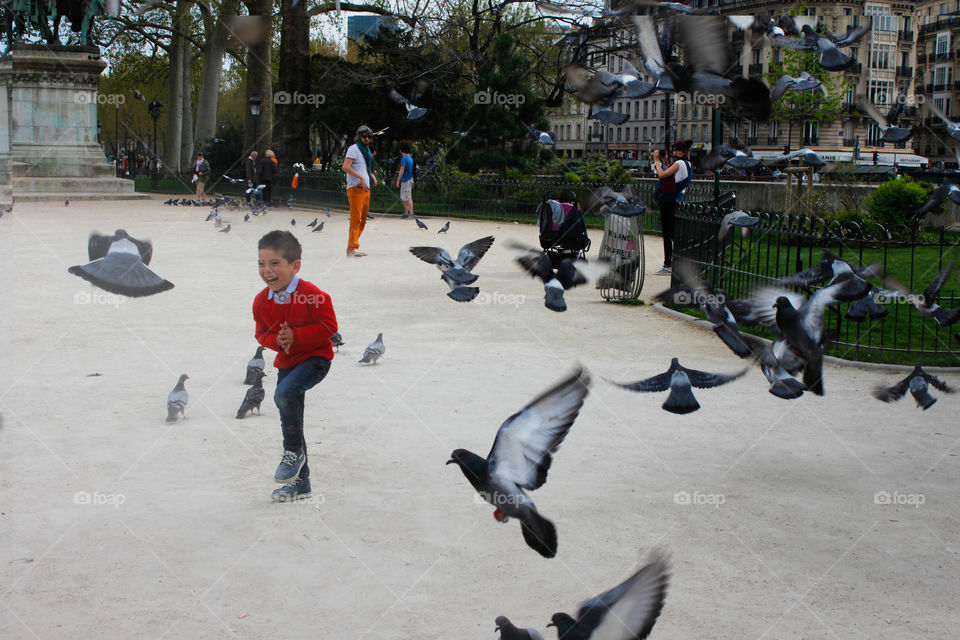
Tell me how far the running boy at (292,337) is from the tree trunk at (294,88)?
80.9ft

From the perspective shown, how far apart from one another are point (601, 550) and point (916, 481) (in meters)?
1.92

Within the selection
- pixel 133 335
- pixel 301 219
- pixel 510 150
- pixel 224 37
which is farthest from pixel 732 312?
pixel 224 37

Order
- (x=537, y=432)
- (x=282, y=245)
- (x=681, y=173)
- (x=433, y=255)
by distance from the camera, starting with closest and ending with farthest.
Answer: (x=537, y=432)
(x=282, y=245)
(x=433, y=255)
(x=681, y=173)

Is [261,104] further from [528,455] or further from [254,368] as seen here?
[528,455]

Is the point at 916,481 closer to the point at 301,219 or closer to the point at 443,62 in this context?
the point at 301,219

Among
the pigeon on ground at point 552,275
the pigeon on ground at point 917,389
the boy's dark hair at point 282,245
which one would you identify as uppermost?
the boy's dark hair at point 282,245

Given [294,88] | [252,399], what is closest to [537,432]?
[252,399]

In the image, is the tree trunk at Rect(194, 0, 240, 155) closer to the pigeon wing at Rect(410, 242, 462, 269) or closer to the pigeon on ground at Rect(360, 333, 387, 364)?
the pigeon on ground at Rect(360, 333, 387, 364)

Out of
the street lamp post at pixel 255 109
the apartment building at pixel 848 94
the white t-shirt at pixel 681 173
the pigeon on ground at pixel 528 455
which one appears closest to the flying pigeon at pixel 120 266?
the pigeon on ground at pixel 528 455

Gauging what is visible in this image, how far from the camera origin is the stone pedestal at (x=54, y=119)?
27.7 meters

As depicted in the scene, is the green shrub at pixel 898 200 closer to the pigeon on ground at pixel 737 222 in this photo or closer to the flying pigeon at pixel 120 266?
the pigeon on ground at pixel 737 222

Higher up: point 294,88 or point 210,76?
point 210,76

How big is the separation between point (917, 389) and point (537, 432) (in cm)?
352

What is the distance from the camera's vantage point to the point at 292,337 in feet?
14.3
